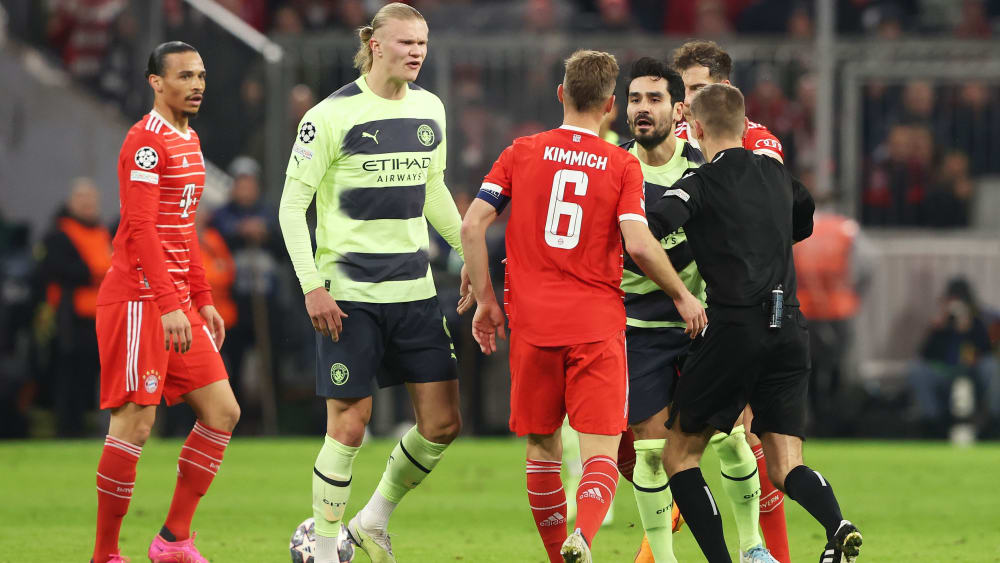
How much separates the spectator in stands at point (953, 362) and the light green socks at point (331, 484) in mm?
10073

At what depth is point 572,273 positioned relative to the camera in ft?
21.1

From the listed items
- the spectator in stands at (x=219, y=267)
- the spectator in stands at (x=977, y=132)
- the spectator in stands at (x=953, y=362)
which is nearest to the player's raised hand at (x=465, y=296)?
the spectator in stands at (x=219, y=267)

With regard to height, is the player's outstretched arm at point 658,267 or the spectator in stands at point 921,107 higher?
the spectator in stands at point 921,107

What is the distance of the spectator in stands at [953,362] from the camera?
15641 mm

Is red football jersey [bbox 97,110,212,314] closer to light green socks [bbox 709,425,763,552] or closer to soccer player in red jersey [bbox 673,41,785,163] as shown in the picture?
soccer player in red jersey [bbox 673,41,785,163]

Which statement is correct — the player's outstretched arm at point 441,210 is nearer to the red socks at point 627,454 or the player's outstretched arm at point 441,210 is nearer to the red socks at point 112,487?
the red socks at point 627,454

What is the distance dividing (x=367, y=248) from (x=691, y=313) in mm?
1575

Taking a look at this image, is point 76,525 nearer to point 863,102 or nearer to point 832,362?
point 832,362

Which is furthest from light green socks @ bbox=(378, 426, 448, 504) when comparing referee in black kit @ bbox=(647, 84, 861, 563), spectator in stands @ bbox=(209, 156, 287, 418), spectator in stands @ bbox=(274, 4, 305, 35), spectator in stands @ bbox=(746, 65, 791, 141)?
spectator in stands @ bbox=(274, 4, 305, 35)

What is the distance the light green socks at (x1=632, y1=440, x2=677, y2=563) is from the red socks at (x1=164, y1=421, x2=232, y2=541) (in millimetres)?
1974

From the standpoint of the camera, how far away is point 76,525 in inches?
371

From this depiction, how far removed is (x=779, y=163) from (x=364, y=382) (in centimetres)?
208

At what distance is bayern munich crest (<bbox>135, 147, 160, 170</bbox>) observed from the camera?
698 centimetres

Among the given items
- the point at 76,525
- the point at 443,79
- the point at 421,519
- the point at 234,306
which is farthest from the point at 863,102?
the point at 76,525
